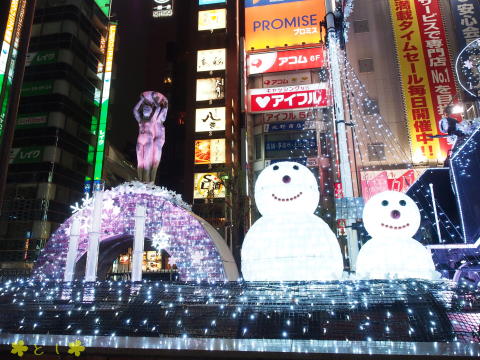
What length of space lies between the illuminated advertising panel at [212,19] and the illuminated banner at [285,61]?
6.19 metres

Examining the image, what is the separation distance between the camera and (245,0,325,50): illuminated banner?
2778 cm

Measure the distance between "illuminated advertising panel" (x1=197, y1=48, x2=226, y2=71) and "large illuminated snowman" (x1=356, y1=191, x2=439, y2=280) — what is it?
2599 centimetres

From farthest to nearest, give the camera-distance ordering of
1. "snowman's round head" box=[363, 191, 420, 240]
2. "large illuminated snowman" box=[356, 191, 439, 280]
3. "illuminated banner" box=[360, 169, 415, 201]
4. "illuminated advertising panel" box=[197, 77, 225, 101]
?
"illuminated advertising panel" box=[197, 77, 225, 101]
"illuminated banner" box=[360, 169, 415, 201]
"snowman's round head" box=[363, 191, 420, 240]
"large illuminated snowman" box=[356, 191, 439, 280]

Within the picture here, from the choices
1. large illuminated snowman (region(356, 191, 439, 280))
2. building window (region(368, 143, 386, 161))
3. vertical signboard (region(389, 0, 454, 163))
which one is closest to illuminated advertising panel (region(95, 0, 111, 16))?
vertical signboard (region(389, 0, 454, 163))

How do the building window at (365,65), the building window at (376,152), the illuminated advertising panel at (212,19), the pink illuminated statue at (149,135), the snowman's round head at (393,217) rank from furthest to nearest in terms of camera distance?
the illuminated advertising panel at (212,19) → the building window at (365,65) → the building window at (376,152) → the pink illuminated statue at (149,135) → the snowman's round head at (393,217)

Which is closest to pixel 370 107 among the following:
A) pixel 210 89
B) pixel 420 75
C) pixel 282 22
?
pixel 420 75

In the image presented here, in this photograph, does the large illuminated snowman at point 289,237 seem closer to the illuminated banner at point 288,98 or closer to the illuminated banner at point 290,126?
the illuminated banner at point 288,98

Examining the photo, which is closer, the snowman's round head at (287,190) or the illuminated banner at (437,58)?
the snowman's round head at (287,190)

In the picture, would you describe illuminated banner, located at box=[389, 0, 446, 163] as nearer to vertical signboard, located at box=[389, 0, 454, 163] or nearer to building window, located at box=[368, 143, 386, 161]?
vertical signboard, located at box=[389, 0, 454, 163]

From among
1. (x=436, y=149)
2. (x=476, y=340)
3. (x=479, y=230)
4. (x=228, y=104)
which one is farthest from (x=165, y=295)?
(x=228, y=104)

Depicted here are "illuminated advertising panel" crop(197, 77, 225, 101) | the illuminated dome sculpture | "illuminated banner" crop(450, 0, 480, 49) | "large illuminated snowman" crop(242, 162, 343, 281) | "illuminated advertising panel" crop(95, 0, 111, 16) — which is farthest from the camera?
"illuminated advertising panel" crop(95, 0, 111, 16)

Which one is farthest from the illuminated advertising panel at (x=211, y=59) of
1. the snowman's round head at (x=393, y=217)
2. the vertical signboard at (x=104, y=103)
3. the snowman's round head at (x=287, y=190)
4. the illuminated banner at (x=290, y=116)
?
the snowman's round head at (x=287, y=190)

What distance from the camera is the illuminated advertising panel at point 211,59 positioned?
31.1 metres

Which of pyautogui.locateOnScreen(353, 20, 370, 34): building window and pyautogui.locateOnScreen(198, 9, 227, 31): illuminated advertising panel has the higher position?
pyautogui.locateOnScreen(198, 9, 227, 31): illuminated advertising panel
